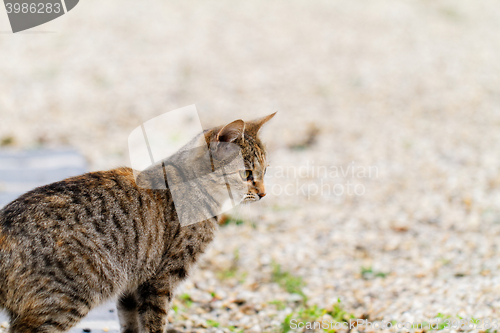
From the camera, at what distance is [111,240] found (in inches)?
104

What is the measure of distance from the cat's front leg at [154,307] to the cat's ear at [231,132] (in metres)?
1.10

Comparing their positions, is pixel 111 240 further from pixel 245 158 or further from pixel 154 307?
pixel 245 158

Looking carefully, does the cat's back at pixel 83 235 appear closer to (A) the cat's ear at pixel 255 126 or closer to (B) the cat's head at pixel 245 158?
(B) the cat's head at pixel 245 158

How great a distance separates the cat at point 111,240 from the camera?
7.70 feet

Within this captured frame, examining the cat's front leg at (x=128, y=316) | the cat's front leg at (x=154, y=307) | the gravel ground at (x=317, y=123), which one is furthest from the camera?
the gravel ground at (x=317, y=123)

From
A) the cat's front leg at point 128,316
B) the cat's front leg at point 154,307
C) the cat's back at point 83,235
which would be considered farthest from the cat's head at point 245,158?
the cat's front leg at point 128,316

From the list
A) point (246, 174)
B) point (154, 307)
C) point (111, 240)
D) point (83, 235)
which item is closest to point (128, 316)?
point (154, 307)

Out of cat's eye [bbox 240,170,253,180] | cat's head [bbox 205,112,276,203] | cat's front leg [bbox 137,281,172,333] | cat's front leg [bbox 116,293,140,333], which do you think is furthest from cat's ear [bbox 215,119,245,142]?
cat's front leg [bbox 116,293,140,333]

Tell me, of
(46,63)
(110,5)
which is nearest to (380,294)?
(46,63)

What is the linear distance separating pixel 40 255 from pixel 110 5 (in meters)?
11.6

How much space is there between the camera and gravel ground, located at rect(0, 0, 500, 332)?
4.32m

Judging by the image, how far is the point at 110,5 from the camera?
40.3 ft

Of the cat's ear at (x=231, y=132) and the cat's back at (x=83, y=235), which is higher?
the cat's ear at (x=231, y=132)

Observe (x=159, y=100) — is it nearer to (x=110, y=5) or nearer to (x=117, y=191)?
(x=110, y=5)
